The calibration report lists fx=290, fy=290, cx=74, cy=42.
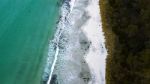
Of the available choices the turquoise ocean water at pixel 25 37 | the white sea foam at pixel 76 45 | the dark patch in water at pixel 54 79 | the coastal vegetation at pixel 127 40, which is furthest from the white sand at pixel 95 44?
the turquoise ocean water at pixel 25 37

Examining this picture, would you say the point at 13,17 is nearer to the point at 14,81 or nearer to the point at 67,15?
the point at 67,15

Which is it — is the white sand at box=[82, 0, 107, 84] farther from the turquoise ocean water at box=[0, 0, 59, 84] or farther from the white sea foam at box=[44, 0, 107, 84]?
the turquoise ocean water at box=[0, 0, 59, 84]

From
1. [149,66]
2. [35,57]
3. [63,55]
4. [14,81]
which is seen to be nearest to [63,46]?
[63,55]

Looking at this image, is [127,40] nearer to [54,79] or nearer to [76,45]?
[76,45]

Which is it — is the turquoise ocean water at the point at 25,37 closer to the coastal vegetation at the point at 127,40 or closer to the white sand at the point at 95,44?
the white sand at the point at 95,44

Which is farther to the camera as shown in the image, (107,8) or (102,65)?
(107,8)

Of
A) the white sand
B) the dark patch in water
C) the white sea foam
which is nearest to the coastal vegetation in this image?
the white sand

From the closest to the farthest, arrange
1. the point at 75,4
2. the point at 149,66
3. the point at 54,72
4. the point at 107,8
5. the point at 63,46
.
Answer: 1. the point at 149,66
2. the point at 54,72
3. the point at 63,46
4. the point at 107,8
5. the point at 75,4
